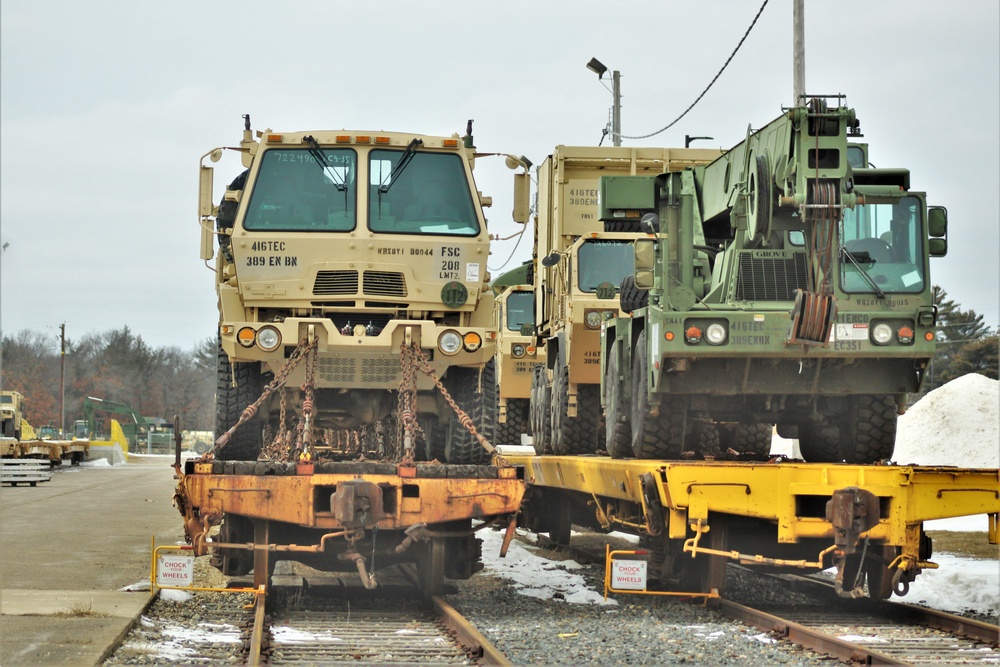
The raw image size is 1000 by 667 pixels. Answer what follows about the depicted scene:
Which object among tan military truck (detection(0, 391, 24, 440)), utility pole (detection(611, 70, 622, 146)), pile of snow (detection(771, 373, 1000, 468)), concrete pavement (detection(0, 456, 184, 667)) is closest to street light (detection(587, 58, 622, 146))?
utility pole (detection(611, 70, 622, 146))

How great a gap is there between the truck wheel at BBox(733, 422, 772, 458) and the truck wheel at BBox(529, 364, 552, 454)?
3.23 m

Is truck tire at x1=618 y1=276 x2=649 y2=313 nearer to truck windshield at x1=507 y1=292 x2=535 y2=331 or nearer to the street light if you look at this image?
truck windshield at x1=507 y1=292 x2=535 y2=331

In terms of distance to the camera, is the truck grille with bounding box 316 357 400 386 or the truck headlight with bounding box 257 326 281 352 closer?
the truck headlight with bounding box 257 326 281 352

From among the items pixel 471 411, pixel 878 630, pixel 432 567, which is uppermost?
pixel 471 411

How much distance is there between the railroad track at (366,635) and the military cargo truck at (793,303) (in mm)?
2479

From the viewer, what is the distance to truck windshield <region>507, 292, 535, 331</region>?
20.7 meters

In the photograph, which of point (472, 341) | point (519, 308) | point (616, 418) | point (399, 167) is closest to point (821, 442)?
point (616, 418)

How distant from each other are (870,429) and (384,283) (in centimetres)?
393

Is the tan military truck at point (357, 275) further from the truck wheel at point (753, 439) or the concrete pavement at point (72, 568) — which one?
the truck wheel at point (753, 439)

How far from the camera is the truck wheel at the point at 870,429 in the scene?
409 inches

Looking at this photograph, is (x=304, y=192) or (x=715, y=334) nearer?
(x=715, y=334)

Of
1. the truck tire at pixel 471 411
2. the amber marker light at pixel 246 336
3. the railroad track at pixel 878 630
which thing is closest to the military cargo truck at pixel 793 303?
the truck tire at pixel 471 411

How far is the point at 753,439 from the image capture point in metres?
12.0

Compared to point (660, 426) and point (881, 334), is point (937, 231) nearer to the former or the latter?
point (881, 334)
